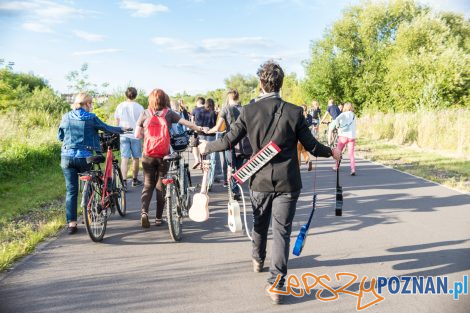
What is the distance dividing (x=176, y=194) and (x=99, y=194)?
1070mm

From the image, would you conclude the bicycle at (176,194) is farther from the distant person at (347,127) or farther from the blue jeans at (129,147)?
the distant person at (347,127)

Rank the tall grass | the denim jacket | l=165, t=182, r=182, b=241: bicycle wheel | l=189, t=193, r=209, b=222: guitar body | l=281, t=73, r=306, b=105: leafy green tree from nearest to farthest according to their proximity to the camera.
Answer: l=189, t=193, r=209, b=222: guitar body, l=165, t=182, r=182, b=241: bicycle wheel, the denim jacket, the tall grass, l=281, t=73, r=306, b=105: leafy green tree

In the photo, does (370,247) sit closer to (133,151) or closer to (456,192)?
(456,192)

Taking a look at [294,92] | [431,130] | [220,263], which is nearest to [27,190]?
[220,263]

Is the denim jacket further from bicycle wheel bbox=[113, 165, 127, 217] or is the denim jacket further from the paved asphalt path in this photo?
the paved asphalt path

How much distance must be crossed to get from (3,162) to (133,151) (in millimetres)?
4024

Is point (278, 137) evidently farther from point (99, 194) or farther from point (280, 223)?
point (99, 194)

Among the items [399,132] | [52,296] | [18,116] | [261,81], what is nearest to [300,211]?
[261,81]

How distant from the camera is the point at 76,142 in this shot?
625cm

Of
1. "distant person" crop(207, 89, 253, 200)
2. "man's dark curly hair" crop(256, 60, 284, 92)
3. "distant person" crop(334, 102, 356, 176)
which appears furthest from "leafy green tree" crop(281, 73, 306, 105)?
"man's dark curly hair" crop(256, 60, 284, 92)

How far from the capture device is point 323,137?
984 inches

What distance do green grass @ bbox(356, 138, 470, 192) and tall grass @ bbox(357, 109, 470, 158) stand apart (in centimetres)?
89

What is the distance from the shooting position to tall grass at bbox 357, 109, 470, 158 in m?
17.9

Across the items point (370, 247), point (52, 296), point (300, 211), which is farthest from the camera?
point (300, 211)
